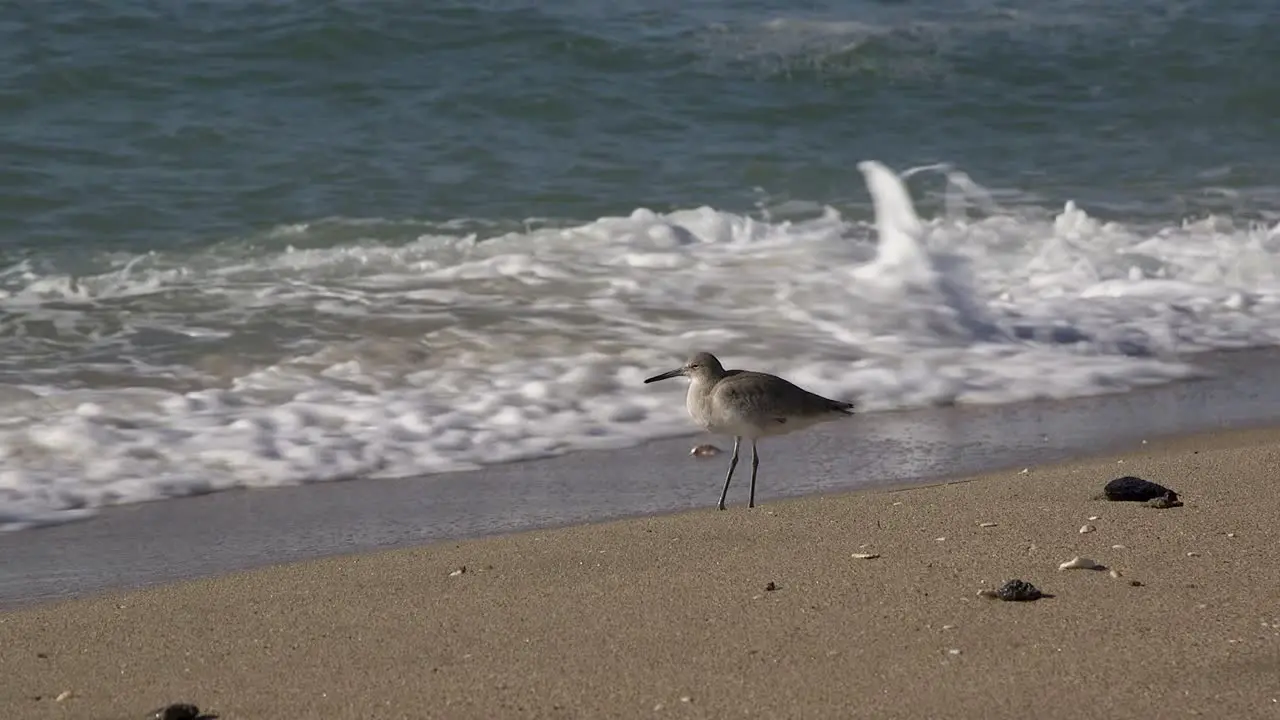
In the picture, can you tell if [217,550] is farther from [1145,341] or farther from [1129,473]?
[1145,341]

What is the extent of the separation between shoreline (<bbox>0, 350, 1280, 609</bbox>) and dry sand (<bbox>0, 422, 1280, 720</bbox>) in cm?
38

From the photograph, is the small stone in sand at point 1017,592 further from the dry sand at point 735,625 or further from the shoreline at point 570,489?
the shoreline at point 570,489

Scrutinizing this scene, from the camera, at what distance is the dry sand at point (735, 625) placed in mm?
3779

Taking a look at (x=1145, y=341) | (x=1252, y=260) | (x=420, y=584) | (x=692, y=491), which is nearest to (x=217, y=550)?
(x=420, y=584)

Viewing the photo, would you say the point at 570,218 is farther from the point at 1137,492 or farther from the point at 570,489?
the point at 1137,492

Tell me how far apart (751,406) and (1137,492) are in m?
1.27

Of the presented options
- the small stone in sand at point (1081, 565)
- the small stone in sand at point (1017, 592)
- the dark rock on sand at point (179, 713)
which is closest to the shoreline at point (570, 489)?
the dark rock on sand at point (179, 713)

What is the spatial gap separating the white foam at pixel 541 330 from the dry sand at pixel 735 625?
1.50 meters

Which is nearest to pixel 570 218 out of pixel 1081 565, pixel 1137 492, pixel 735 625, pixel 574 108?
pixel 574 108

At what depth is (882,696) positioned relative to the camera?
3740 millimetres

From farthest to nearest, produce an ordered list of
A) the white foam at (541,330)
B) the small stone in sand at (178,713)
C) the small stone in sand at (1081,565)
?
the white foam at (541,330)
the small stone in sand at (1081,565)
the small stone in sand at (178,713)

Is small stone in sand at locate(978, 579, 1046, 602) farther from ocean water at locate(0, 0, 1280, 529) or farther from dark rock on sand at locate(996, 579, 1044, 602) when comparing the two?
ocean water at locate(0, 0, 1280, 529)

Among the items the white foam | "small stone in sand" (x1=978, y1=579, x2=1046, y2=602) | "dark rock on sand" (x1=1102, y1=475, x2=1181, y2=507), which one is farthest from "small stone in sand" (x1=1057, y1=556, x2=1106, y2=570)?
the white foam

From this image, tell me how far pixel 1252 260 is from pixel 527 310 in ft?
13.6
